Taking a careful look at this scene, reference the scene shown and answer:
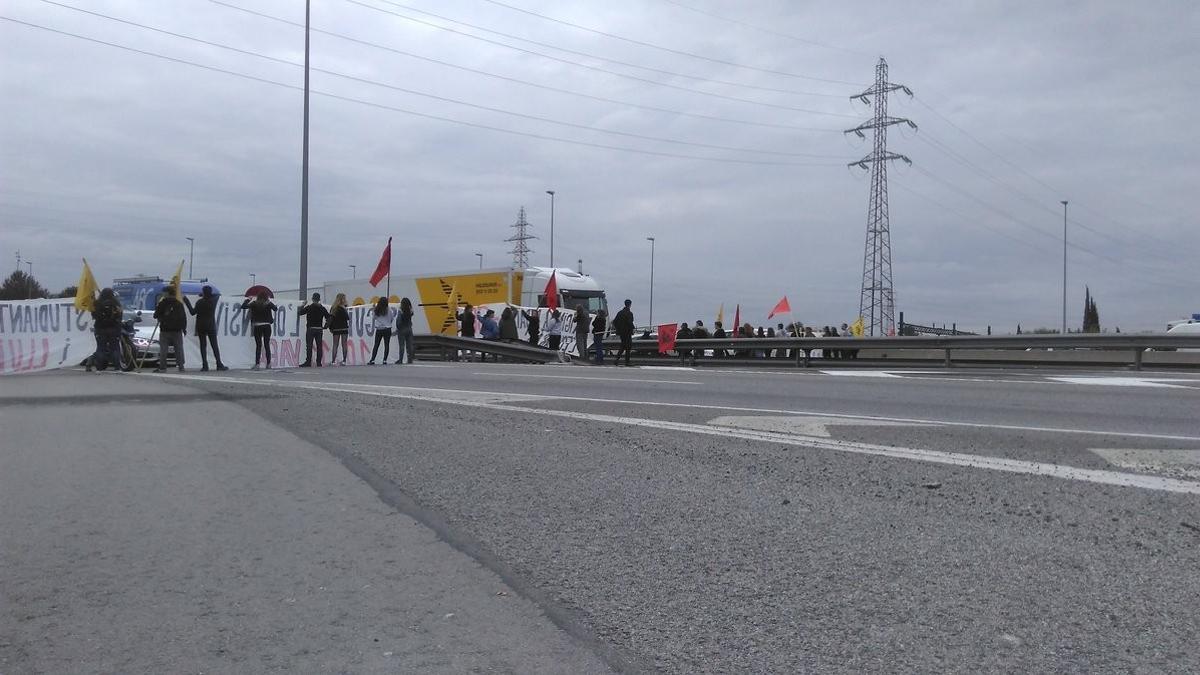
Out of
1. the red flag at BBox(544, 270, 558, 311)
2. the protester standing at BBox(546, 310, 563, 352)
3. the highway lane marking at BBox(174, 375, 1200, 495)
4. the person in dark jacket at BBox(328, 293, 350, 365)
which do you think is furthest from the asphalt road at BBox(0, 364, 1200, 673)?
the red flag at BBox(544, 270, 558, 311)

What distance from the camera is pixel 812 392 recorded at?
13.9 meters

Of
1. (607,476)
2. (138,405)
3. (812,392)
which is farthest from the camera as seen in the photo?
(812,392)

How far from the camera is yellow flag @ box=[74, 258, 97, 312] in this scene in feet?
67.2

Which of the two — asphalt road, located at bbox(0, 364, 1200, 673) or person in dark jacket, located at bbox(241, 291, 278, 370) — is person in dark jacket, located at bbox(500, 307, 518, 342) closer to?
person in dark jacket, located at bbox(241, 291, 278, 370)

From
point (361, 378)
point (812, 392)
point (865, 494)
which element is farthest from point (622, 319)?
point (865, 494)

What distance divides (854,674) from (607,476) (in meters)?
3.54

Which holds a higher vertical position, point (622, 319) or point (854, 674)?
point (622, 319)

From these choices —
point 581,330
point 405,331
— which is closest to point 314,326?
point 405,331

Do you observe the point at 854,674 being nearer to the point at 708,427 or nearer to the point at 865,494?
the point at 865,494

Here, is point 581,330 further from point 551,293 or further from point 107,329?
point 107,329

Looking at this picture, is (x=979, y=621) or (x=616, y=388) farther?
(x=616, y=388)

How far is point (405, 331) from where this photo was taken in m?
24.8

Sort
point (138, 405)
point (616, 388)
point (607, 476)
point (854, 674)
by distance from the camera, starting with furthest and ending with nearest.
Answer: point (616, 388) < point (138, 405) < point (607, 476) < point (854, 674)

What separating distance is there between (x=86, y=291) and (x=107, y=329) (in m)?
2.00
